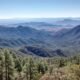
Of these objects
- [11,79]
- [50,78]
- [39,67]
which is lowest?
[39,67]

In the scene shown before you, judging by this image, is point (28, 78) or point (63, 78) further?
point (28, 78)

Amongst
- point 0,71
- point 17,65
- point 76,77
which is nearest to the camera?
point 76,77

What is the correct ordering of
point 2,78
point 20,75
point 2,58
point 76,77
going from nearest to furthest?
point 76,77 < point 2,58 < point 2,78 < point 20,75

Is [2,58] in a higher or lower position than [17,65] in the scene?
higher

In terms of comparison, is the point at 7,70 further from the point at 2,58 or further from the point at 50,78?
the point at 50,78

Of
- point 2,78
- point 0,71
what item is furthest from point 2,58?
point 2,78

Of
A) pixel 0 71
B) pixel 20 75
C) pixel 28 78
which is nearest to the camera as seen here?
pixel 0 71

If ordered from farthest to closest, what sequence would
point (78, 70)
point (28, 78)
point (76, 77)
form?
point (28, 78)
point (78, 70)
point (76, 77)

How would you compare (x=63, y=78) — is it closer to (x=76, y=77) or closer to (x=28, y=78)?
(x=76, y=77)

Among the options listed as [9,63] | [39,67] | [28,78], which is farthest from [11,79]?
[39,67]
